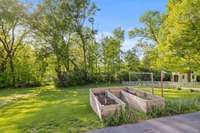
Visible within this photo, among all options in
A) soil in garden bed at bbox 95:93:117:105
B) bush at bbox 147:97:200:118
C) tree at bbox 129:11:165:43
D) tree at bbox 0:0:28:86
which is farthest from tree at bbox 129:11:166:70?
bush at bbox 147:97:200:118

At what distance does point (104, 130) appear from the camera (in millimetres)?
6336

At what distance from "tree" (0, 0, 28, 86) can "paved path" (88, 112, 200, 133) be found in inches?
763

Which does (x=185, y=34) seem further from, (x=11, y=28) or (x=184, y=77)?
(x=11, y=28)

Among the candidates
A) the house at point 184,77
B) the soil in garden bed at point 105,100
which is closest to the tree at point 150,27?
the house at point 184,77

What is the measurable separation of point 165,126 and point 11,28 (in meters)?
21.9

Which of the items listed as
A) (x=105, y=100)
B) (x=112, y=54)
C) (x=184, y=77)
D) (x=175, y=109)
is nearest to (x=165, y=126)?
(x=175, y=109)

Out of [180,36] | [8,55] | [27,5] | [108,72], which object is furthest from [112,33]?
[180,36]

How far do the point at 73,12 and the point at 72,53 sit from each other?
4996 mm

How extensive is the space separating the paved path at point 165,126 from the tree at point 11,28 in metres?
19.4

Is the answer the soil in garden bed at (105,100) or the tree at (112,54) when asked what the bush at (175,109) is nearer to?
the soil in garden bed at (105,100)

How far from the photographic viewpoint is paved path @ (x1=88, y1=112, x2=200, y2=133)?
614cm

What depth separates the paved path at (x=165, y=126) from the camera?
6.14 metres

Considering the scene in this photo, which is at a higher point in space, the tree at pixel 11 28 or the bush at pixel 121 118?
the tree at pixel 11 28

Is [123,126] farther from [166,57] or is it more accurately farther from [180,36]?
[166,57]
